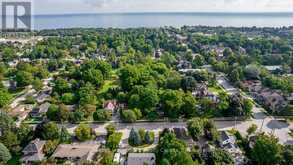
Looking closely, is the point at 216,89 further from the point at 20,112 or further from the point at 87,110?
the point at 20,112

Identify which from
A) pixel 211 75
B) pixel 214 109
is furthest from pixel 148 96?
pixel 211 75

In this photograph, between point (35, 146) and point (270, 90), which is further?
point (270, 90)

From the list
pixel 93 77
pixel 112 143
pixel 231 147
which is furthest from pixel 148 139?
pixel 93 77

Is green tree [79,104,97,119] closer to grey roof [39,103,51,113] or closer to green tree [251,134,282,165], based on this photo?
grey roof [39,103,51,113]

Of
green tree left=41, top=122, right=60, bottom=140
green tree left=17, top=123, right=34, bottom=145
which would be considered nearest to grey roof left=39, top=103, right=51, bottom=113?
green tree left=17, top=123, right=34, bottom=145

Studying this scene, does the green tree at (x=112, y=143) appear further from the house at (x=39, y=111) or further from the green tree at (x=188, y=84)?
the green tree at (x=188, y=84)

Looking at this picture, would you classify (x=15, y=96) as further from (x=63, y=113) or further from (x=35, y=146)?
(x=35, y=146)
